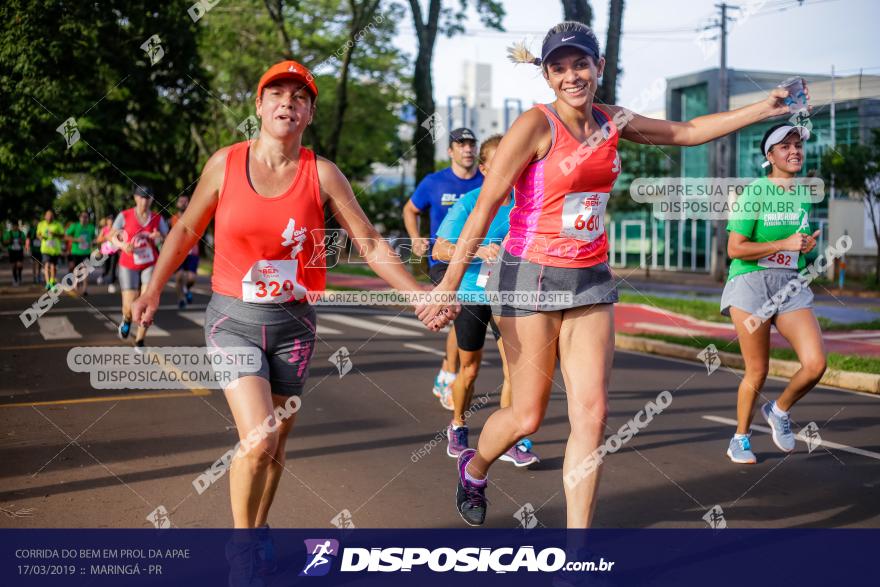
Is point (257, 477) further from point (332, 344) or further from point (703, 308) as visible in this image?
point (703, 308)

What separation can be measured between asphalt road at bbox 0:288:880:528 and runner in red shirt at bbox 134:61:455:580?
3.92 feet

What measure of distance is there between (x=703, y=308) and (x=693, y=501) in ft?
45.4

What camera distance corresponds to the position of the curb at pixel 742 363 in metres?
9.34

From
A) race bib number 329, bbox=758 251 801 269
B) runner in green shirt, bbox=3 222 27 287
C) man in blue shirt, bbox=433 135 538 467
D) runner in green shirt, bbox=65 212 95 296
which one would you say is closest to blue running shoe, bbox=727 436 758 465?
race bib number 329, bbox=758 251 801 269

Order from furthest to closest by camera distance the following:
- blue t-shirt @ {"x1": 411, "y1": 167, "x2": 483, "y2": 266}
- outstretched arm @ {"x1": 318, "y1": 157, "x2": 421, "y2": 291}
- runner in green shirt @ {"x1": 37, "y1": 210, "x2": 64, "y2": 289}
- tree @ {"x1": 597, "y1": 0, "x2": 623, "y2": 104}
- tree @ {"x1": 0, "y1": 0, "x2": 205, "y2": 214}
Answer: runner in green shirt @ {"x1": 37, "y1": 210, "x2": 64, "y2": 289} < tree @ {"x1": 0, "y1": 0, "x2": 205, "y2": 214} < tree @ {"x1": 597, "y1": 0, "x2": 623, "y2": 104} < blue t-shirt @ {"x1": 411, "y1": 167, "x2": 483, "y2": 266} < outstretched arm @ {"x1": 318, "y1": 157, "x2": 421, "y2": 291}

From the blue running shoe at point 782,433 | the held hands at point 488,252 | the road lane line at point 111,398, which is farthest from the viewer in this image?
the road lane line at point 111,398

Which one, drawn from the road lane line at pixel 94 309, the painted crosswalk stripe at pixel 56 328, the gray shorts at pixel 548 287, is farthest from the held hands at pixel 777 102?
the road lane line at pixel 94 309

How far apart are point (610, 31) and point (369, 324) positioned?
7.66 m

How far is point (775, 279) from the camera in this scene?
5949 mm

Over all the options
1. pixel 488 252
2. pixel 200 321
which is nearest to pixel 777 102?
pixel 488 252

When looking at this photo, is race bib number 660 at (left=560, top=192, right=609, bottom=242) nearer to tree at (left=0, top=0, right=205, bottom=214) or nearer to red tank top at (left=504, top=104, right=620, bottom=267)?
red tank top at (left=504, top=104, right=620, bottom=267)

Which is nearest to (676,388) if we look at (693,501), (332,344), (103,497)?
(693,501)

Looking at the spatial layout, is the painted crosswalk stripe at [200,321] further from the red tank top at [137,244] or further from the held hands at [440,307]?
the held hands at [440,307]

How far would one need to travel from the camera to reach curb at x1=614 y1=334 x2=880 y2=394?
30.6 ft
